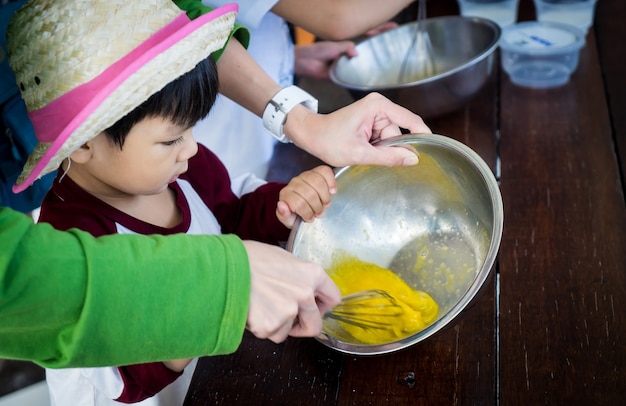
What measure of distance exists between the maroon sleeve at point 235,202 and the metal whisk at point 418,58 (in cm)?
56

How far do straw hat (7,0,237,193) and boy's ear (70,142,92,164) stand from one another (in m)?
0.05

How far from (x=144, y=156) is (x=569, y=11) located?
47.5 inches

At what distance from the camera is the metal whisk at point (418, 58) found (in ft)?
5.31

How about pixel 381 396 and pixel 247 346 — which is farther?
pixel 247 346

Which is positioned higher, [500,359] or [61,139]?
[61,139]

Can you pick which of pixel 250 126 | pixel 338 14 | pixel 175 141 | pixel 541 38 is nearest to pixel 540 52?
pixel 541 38

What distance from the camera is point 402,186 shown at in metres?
1.09

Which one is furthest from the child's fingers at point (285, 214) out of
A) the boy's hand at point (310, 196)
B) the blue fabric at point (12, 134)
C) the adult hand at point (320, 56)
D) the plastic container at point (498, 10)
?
the plastic container at point (498, 10)

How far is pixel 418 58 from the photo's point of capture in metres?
1.64

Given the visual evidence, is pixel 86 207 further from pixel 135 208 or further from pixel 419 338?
pixel 419 338

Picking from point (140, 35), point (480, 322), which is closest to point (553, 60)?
point (480, 322)

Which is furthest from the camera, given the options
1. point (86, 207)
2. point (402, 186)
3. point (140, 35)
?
point (402, 186)

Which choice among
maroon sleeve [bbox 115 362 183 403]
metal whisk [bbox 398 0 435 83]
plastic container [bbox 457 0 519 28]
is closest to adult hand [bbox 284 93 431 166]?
maroon sleeve [bbox 115 362 183 403]

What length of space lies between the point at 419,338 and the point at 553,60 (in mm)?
920
